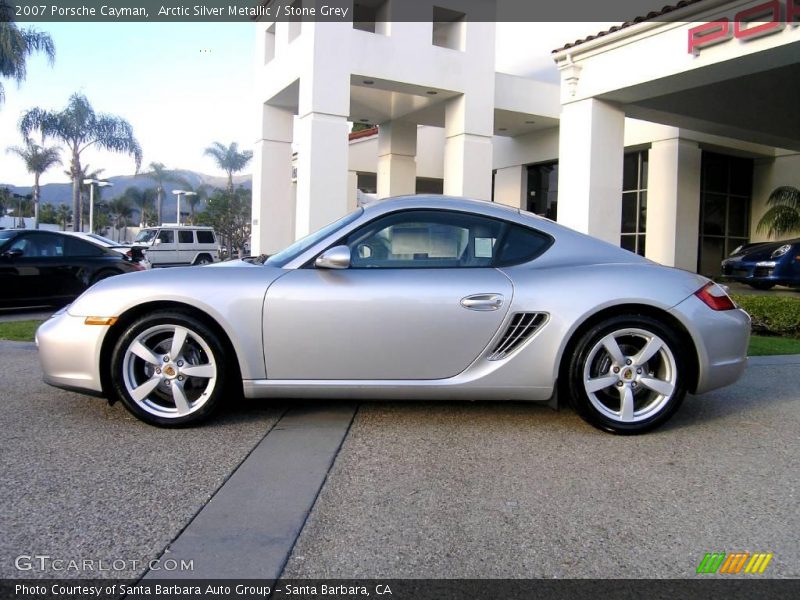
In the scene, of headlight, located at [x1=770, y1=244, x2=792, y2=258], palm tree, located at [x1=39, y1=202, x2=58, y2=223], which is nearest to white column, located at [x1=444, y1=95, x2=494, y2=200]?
headlight, located at [x1=770, y1=244, x2=792, y2=258]

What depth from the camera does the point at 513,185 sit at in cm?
2011

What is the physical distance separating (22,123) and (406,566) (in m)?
48.2

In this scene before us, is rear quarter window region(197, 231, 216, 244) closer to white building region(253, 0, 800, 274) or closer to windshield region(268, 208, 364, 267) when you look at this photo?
white building region(253, 0, 800, 274)

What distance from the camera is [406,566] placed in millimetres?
2262

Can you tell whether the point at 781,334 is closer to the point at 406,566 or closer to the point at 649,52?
the point at 649,52

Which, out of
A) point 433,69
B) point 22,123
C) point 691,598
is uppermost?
point 22,123

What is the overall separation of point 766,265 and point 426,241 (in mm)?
10953

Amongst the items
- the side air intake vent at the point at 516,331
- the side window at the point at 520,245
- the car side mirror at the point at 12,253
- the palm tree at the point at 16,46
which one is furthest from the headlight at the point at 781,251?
the palm tree at the point at 16,46

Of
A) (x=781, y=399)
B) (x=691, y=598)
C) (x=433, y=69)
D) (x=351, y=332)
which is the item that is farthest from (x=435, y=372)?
(x=433, y=69)

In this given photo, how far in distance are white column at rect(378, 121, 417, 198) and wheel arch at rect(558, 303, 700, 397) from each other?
48.4 ft

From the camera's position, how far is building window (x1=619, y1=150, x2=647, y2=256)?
16.9 meters

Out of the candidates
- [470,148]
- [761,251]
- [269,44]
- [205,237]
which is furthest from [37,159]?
[761,251]

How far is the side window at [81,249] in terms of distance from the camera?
33.3ft

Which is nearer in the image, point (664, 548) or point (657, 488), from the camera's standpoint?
point (664, 548)
